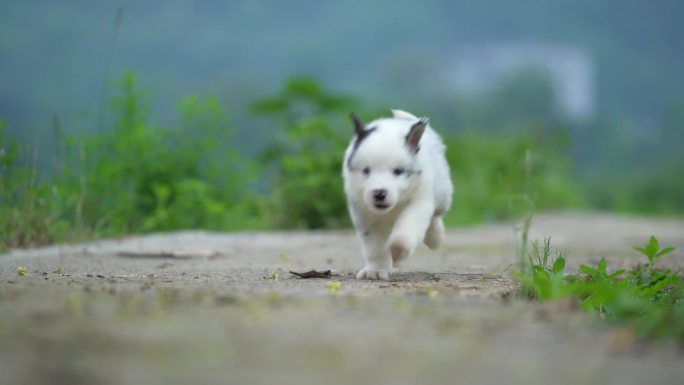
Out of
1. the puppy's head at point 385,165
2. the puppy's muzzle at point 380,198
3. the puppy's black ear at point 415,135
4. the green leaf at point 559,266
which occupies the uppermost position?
the puppy's black ear at point 415,135

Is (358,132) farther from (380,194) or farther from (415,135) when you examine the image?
(380,194)

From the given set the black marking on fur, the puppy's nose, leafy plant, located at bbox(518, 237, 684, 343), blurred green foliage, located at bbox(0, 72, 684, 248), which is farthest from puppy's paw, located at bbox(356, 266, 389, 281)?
blurred green foliage, located at bbox(0, 72, 684, 248)

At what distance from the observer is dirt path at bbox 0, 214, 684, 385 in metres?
2.36

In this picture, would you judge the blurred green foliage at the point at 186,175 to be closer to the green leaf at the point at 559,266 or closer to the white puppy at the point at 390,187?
the white puppy at the point at 390,187

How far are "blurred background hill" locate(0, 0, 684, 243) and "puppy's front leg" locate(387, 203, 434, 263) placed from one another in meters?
0.99

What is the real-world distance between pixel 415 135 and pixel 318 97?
753 centimetres

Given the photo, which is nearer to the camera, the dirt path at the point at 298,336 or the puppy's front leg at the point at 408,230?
the dirt path at the point at 298,336

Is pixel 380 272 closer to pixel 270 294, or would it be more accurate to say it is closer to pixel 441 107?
pixel 270 294

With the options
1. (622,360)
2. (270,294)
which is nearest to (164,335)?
(270,294)

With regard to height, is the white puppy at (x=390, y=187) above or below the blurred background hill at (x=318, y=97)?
below

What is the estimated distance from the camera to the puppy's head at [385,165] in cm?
479

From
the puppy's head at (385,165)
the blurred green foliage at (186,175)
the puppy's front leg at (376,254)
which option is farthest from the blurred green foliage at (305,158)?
the puppy's head at (385,165)

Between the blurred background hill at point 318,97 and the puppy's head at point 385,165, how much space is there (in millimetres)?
959

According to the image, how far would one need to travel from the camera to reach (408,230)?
4.84 meters
